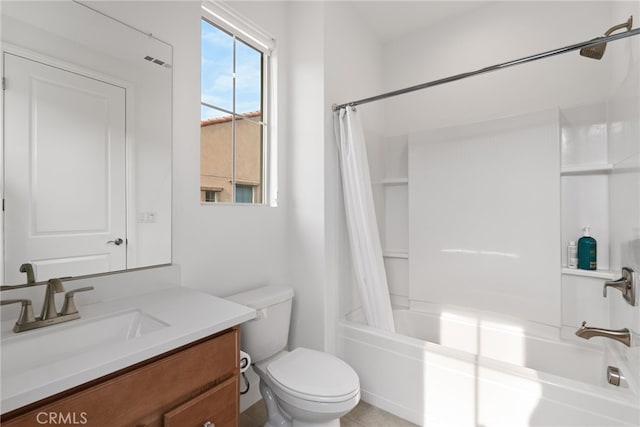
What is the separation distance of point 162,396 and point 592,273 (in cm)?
230

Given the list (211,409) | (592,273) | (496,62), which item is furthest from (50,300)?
(496,62)

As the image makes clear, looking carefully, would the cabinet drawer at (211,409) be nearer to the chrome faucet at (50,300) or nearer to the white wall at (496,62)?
the chrome faucet at (50,300)

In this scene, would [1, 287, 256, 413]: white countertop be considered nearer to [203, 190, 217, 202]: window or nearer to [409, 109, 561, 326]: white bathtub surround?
[203, 190, 217, 202]: window

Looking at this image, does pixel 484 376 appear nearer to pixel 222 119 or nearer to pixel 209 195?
pixel 209 195

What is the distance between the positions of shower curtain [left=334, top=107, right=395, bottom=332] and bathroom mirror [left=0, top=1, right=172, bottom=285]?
1.06 meters

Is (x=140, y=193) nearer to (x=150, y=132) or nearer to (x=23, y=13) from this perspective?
(x=150, y=132)

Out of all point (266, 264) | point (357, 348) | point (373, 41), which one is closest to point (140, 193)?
point (266, 264)

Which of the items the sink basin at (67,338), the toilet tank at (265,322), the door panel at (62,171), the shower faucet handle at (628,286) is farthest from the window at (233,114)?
the shower faucet handle at (628,286)

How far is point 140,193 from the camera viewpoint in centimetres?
131

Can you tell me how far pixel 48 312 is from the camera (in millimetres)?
960

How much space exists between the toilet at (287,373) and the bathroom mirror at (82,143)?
0.56 m

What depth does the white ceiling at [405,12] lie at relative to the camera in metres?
2.22

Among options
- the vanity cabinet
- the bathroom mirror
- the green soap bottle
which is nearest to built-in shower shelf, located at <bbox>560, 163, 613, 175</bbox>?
the green soap bottle

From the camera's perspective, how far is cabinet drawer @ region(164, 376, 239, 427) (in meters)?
0.87
